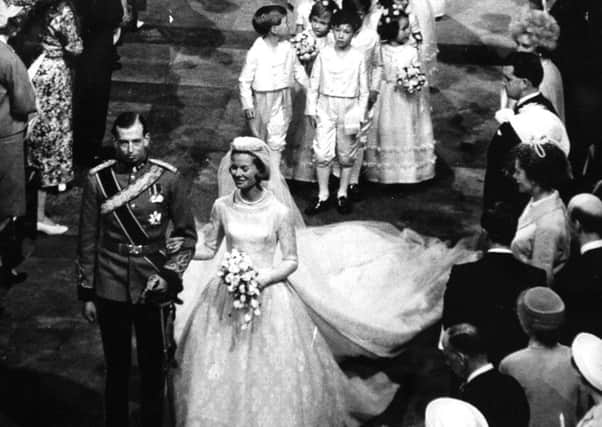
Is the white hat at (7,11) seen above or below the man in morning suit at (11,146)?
above

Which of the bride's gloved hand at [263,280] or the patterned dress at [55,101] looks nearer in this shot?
the bride's gloved hand at [263,280]

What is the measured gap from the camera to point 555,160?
22.1 feet

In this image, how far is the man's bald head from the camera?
21.1 ft

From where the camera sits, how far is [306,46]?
932 cm

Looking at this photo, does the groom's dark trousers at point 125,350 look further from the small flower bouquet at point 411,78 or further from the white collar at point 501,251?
the small flower bouquet at point 411,78

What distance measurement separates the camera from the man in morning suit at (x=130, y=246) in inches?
251

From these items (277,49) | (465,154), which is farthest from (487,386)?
(465,154)

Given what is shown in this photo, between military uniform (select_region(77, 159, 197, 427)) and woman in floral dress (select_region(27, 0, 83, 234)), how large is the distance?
9.63 ft

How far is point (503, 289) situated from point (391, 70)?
13.2ft

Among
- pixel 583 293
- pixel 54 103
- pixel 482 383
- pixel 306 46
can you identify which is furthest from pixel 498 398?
pixel 54 103

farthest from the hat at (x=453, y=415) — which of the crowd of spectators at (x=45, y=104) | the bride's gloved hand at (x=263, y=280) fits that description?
the crowd of spectators at (x=45, y=104)

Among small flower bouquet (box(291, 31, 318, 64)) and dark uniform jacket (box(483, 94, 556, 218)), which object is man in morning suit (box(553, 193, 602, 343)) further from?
small flower bouquet (box(291, 31, 318, 64))

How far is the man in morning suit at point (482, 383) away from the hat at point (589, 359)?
12.3 inches

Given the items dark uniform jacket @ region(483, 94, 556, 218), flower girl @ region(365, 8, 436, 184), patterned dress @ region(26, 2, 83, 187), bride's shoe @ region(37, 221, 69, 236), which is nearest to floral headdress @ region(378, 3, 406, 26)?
flower girl @ region(365, 8, 436, 184)
